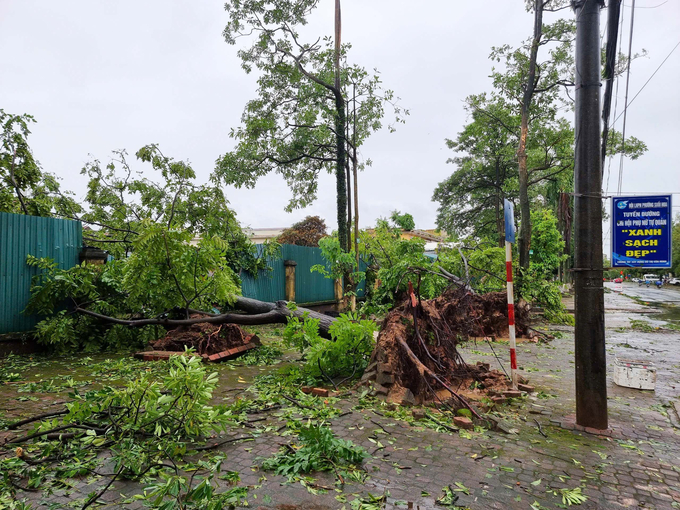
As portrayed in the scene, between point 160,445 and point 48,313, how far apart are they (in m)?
5.76

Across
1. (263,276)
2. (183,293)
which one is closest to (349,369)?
(183,293)

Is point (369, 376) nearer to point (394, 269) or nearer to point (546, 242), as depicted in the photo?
point (394, 269)

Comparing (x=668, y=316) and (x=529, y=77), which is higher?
(x=529, y=77)

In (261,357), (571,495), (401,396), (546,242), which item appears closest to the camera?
(571,495)

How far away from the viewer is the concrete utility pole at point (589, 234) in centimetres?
426

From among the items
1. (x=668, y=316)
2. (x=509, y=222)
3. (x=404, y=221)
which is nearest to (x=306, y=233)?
(x=404, y=221)

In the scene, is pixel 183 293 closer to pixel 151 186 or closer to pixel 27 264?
pixel 27 264

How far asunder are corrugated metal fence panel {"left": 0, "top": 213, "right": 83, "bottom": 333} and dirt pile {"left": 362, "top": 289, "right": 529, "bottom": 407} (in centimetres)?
635

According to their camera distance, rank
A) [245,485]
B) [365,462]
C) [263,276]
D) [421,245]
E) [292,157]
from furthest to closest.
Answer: [292,157] < [263,276] < [421,245] < [365,462] < [245,485]

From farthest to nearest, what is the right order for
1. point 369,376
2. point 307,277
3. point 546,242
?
point 546,242 < point 307,277 < point 369,376

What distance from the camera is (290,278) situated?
49.1 ft

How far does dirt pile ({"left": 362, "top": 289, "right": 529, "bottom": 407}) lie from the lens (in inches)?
205

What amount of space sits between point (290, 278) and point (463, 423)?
1114 cm

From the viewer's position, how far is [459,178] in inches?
1359
